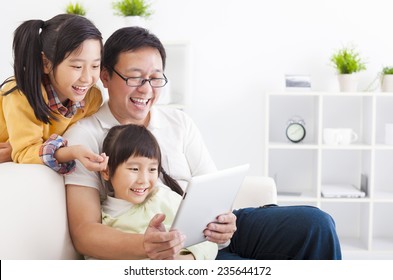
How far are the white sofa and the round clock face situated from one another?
2.05 m

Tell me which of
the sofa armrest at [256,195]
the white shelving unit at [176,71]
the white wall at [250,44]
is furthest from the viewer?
the white wall at [250,44]

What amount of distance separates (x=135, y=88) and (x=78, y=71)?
19cm

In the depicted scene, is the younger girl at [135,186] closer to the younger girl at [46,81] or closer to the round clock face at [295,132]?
the younger girl at [46,81]

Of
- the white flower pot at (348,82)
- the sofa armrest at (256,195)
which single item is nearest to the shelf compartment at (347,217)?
the white flower pot at (348,82)

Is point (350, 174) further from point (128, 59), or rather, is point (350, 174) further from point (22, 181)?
point (22, 181)

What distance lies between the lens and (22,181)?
153 cm

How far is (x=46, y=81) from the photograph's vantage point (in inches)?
69.7

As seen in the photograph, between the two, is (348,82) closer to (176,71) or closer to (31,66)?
(176,71)

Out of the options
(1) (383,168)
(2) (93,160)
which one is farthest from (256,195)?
(1) (383,168)

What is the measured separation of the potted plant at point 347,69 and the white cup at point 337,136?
0.24 metres

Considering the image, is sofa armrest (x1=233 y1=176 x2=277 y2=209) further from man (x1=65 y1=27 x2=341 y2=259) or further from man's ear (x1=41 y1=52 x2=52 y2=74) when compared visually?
man's ear (x1=41 y1=52 x2=52 y2=74)

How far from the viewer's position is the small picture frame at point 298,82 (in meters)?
3.45

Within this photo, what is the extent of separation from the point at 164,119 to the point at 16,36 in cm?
53

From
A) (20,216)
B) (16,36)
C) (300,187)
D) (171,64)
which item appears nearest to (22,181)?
(20,216)
